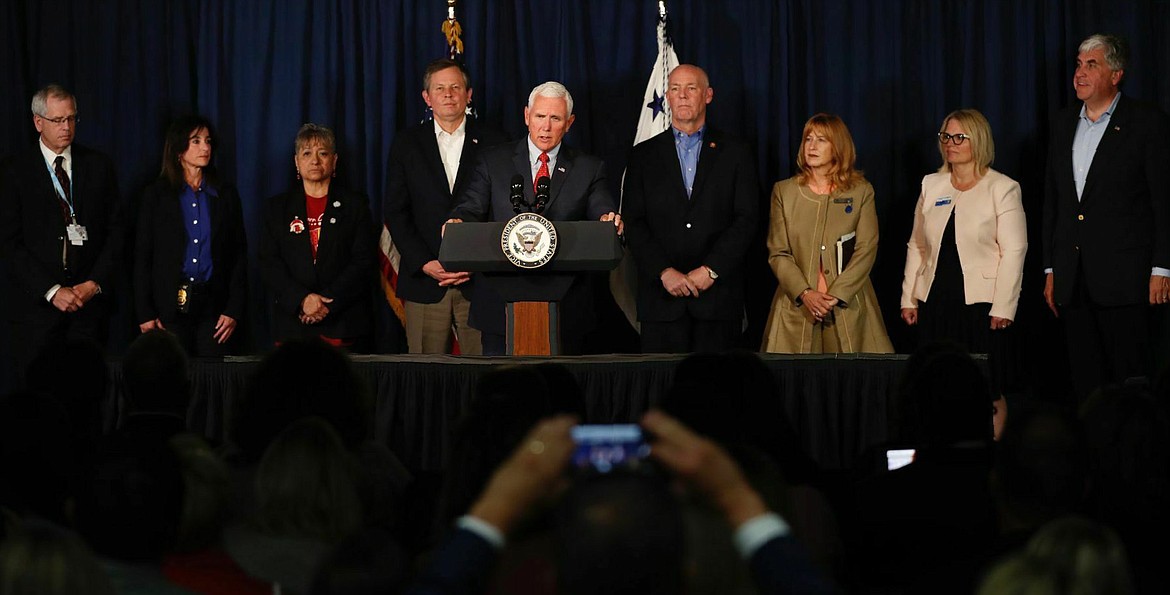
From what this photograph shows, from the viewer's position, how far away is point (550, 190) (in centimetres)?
517

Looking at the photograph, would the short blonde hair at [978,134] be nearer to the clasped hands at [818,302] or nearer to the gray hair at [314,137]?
the clasped hands at [818,302]

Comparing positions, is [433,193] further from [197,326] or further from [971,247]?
[971,247]

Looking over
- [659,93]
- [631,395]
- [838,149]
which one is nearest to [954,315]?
[838,149]

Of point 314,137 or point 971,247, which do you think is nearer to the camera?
point 971,247

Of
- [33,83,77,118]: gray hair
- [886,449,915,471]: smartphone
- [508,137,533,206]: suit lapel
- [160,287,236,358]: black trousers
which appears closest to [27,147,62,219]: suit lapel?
[33,83,77,118]: gray hair

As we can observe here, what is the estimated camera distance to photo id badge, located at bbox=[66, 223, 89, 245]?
5930 millimetres

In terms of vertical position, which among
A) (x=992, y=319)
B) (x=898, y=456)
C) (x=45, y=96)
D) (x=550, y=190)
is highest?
(x=45, y=96)

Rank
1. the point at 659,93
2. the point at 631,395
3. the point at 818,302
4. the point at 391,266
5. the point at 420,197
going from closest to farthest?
the point at 631,395 → the point at 818,302 → the point at 420,197 → the point at 391,266 → the point at 659,93

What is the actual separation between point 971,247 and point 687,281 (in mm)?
1279

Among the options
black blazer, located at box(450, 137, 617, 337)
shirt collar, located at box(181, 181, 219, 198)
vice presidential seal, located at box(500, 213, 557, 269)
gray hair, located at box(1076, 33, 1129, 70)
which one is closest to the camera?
vice presidential seal, located at box(500, 213, 557, 269)

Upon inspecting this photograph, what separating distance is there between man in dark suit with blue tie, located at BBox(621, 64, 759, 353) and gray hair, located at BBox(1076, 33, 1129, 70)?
61.8 inches

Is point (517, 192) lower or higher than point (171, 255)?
higher

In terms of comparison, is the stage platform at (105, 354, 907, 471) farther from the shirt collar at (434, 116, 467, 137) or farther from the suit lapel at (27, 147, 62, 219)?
the suit lapel at (27, 147, 62, 219)

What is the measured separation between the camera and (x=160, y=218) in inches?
236
